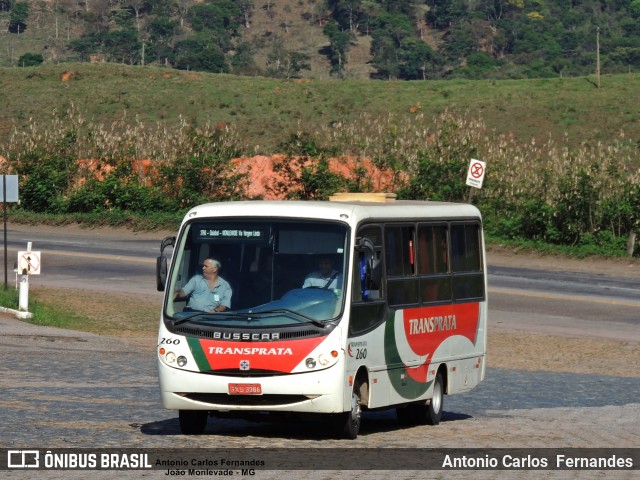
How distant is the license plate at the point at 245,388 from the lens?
12.2 metres

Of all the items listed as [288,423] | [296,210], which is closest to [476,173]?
[288,423]

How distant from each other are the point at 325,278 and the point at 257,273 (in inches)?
27.4

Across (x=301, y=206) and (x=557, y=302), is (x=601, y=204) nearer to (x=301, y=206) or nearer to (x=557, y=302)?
(x=557, y=302)

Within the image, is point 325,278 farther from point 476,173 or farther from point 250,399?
point 476,173

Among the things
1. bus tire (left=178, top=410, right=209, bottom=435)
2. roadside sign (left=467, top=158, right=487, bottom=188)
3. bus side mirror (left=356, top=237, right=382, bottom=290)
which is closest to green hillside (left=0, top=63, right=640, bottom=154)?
roadside sign (left=467, top=158, right=487, bottom=188)

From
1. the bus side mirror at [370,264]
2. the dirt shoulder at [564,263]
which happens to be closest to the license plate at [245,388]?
the bus side mirror at [370,264]

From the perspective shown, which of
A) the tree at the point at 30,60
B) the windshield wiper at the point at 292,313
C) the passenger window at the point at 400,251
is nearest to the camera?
the windshield wiper at the point at 292,313

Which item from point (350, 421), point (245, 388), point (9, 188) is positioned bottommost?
point (350, 421)

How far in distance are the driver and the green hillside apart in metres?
79.3

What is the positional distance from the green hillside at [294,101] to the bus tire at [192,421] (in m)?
79.2

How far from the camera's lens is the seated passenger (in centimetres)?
1276

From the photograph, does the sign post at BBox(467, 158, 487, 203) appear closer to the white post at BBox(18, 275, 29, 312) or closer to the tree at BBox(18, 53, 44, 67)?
the white post at BBox(18, 275, 29, 312)

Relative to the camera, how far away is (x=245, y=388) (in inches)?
482

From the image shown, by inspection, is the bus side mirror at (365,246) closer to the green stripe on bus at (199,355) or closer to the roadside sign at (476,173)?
the green stripe on bus at (199,355)
